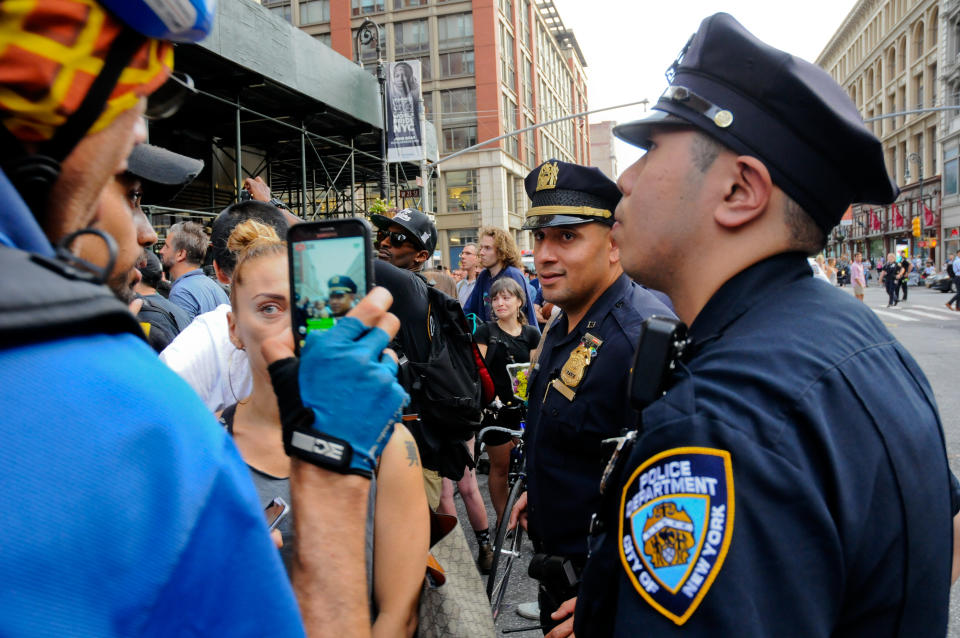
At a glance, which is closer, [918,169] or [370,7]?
[370,7]

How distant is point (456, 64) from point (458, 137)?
4425mm

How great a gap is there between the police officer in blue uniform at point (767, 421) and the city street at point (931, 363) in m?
0.13

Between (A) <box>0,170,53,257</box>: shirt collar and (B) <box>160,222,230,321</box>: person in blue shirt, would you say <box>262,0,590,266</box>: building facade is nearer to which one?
(B) <box>160,222,230,321</box>: person in blue shirt

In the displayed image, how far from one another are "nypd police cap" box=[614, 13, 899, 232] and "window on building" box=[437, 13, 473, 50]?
1594 inches

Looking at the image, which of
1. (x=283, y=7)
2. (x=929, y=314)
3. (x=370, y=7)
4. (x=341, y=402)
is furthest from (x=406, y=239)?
(x=283, y=7)

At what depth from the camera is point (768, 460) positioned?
0.98 m

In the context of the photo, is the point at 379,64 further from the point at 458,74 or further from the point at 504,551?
the point at 458,74

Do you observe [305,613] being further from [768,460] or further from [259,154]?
[259,154]

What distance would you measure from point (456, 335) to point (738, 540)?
273 centimetres

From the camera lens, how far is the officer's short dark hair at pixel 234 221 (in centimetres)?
353

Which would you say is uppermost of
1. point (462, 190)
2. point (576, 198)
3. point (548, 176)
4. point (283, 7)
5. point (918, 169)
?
point (283, 7)

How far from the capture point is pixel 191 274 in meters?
4.66

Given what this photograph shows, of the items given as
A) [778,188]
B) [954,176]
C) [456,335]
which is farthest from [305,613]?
[954,176]

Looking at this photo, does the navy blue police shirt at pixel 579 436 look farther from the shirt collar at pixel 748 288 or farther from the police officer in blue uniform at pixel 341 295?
the police officer in blue uniform at pixel 341 295
